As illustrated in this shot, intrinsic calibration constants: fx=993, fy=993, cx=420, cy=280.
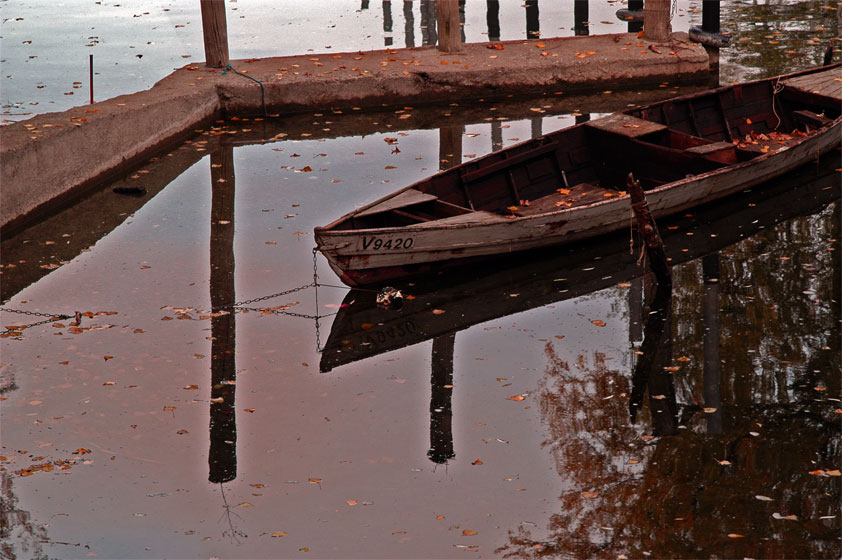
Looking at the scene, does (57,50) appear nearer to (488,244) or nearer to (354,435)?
(488,244)

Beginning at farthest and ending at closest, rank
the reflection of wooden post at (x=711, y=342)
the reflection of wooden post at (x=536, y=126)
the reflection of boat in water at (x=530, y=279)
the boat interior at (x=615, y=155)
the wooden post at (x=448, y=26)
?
1. the wooden post at (x=448, y=26)
2. the reflection of wooden post at (x=536, y=126)
3. the boat interior at (x=615, y=155)
4. the reflection of boat in water at (x=530, y=279)
5. the reflection of wooden post at (x=711, y=342)

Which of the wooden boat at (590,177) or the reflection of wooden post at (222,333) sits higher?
the wooden boat at (590,177)

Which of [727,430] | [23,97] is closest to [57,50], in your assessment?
[23,97]

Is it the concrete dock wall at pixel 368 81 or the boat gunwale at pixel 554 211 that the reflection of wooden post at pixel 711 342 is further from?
the concrete dock wall at pixel 368 81

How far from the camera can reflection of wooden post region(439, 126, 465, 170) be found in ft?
45.2

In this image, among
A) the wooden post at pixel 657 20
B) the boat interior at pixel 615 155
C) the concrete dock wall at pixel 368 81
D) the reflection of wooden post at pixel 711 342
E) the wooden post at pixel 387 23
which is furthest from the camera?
the wooden post at pixel 387 23

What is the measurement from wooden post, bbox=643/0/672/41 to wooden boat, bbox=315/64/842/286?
155 inches

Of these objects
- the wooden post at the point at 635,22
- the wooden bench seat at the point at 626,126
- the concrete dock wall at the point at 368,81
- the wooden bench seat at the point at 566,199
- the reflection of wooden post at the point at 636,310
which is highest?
the wooden post at the point at 635,22

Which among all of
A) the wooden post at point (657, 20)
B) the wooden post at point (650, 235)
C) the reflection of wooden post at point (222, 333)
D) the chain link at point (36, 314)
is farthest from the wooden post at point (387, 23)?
the chain link at point (36, 314)

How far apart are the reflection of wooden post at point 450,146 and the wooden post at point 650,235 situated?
4.35 m

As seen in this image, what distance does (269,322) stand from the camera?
9.31 m

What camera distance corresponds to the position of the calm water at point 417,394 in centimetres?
640

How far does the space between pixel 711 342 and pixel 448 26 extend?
10243 mm

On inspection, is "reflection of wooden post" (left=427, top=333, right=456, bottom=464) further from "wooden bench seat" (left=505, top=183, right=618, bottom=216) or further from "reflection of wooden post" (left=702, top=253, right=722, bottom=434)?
"wooden bench seat" (left=505, top=183, right=618, bottom=216)
